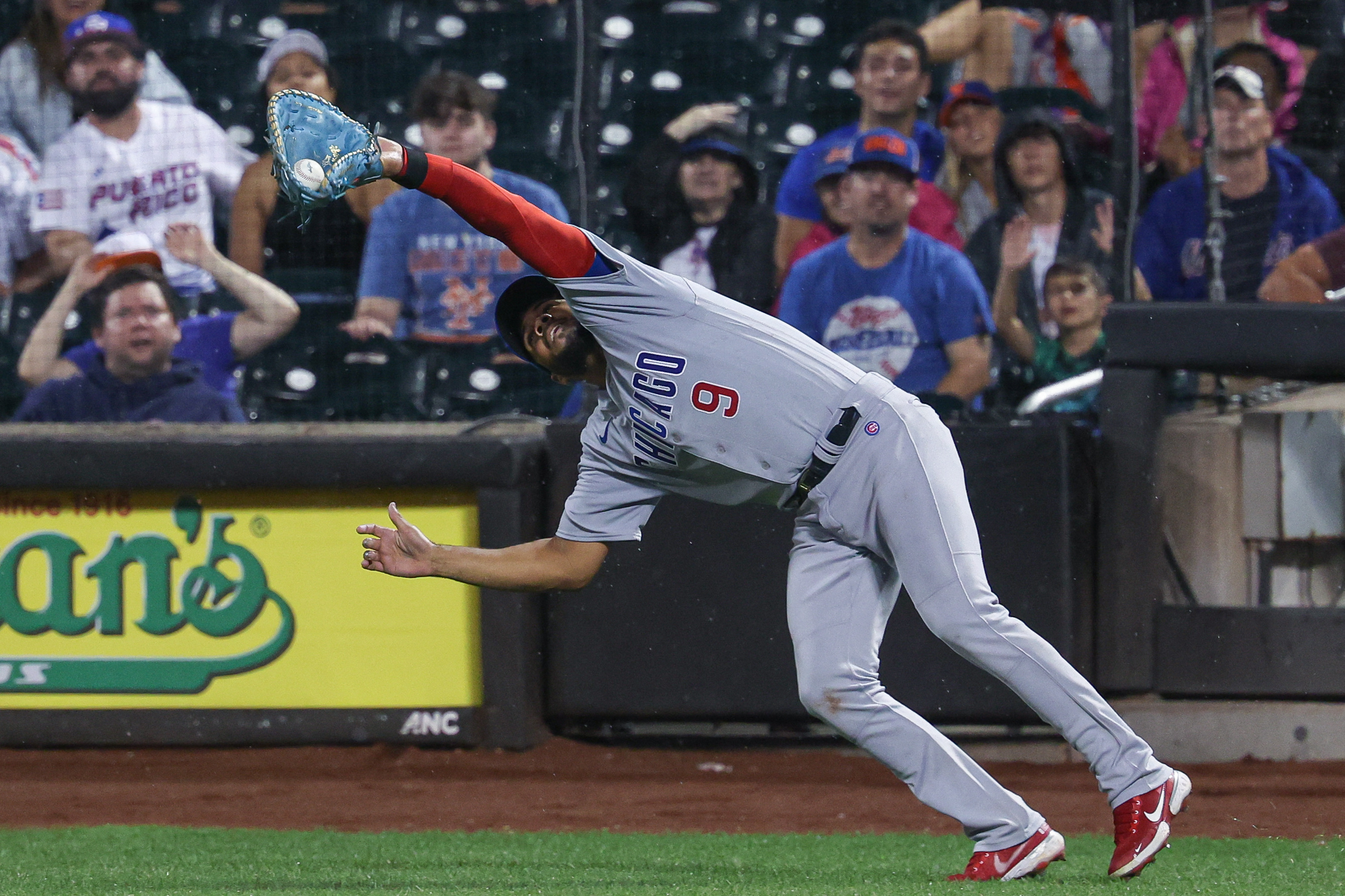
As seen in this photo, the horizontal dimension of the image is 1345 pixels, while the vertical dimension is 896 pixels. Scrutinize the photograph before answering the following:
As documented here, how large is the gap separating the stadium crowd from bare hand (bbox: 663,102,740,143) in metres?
0.01

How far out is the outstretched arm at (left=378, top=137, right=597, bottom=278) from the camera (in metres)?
3.41

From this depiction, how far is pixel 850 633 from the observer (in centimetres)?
367

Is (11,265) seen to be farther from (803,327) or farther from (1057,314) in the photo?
(1057,314)

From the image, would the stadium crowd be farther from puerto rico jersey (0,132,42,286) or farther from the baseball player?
the baseball player

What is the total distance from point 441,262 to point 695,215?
107 cm

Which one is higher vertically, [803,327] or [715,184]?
[715,184]

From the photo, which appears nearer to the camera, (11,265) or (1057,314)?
(1057,314)

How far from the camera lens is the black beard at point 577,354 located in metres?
3.77

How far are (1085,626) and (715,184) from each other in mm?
2339

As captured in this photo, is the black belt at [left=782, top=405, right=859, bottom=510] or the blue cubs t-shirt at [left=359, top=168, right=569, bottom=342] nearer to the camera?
the black belt at [left=782, top=405, right=859, bottom=510]

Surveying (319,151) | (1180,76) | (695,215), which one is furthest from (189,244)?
(1180,76)

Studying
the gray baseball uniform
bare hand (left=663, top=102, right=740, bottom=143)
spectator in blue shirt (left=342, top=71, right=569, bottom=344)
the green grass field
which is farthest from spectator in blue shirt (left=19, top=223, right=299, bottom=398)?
the gray baseball uniform

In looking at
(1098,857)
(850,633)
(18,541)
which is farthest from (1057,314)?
(18,541)

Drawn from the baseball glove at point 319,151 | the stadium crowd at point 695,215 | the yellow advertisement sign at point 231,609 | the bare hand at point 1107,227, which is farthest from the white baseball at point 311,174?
the bare hand at point 1107,227
